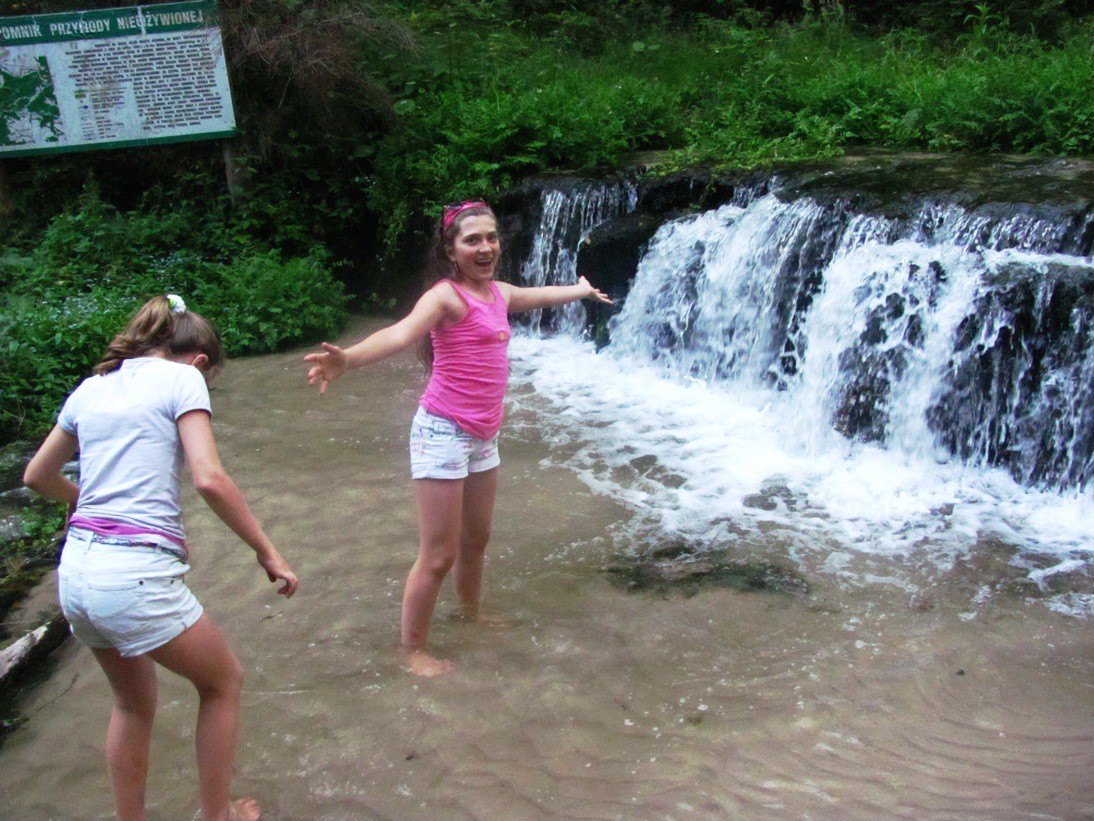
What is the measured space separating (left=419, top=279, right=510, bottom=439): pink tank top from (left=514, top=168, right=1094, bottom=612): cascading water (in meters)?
1.87

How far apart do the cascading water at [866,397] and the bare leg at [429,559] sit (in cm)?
163

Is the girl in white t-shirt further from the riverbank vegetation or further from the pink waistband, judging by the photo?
the riverbank vegetation

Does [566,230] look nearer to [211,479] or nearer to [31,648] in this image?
[31,648]

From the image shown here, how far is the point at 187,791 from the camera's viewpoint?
3.24 m

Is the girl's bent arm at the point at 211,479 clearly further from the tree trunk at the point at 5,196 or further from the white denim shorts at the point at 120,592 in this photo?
the tree trunk at the point at 5,196

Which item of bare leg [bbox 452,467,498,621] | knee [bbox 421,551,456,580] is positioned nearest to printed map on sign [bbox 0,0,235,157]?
bare leg [bbox 452,467,498,621]

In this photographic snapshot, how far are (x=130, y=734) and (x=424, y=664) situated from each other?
1.26 meters

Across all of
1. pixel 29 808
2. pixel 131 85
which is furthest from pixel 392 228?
pixel 29 808

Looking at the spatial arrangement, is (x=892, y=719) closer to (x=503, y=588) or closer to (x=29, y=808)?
(x=503, y=588)

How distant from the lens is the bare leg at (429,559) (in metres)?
3.53

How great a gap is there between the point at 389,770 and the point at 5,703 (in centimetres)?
163

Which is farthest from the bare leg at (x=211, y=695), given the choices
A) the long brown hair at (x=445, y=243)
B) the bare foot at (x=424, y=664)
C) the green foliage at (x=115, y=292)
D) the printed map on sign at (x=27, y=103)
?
the printed map on sign at (x=27, y=103)

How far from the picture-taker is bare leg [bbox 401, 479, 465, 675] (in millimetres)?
3527

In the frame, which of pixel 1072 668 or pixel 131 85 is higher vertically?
pixel 131 85
